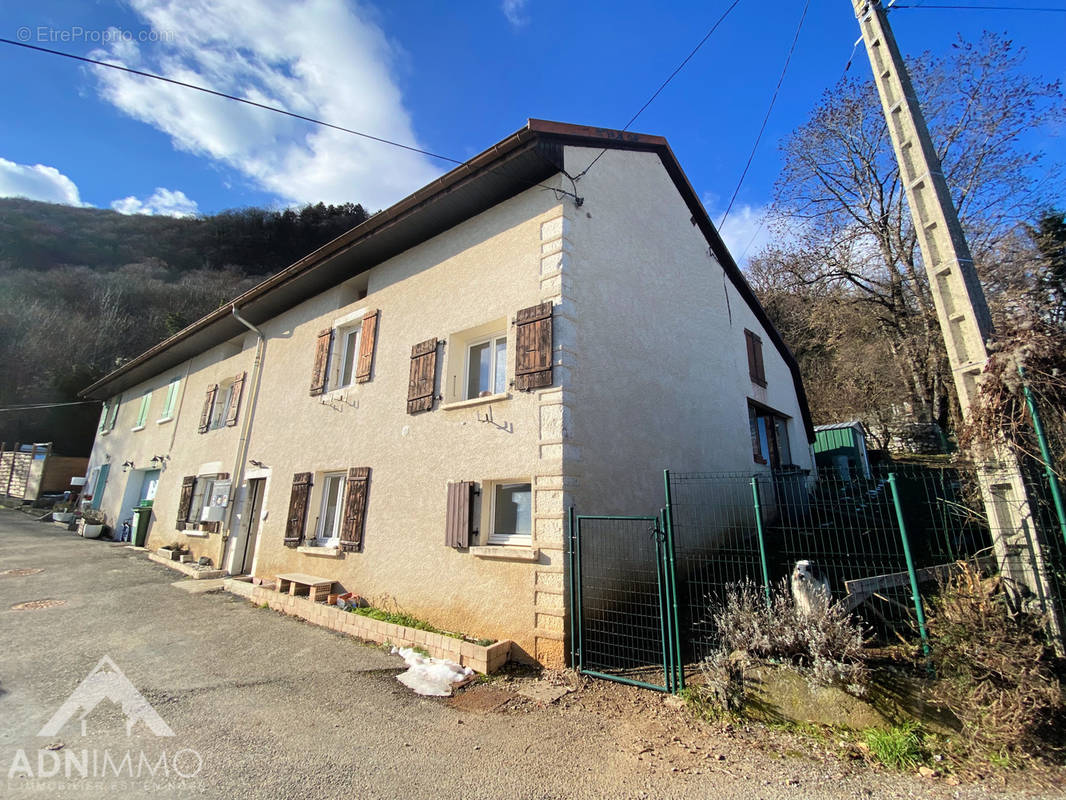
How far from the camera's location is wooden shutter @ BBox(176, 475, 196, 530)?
1154cm

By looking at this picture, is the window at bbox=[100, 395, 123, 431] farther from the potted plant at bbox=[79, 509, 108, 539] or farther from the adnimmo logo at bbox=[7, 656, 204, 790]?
the adnimmo logo at bbox=[7, 656, 204, 790]

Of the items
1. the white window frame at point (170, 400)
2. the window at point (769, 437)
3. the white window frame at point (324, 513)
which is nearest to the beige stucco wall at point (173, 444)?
the white window frame at point (170, 400)

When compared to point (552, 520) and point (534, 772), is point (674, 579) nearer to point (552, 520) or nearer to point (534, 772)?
point (552, 520)

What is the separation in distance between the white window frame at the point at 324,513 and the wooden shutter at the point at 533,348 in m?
4.16

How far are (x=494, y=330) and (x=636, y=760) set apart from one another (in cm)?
516

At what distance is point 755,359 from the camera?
36.2ft

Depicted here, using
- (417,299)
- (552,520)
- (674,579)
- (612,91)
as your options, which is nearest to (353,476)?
(417,299)

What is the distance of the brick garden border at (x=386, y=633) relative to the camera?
4.83 metres

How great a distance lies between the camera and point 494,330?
674 cm

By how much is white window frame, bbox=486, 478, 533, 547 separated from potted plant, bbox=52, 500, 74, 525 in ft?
64.8

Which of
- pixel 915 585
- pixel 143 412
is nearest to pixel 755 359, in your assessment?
pixel 915 585

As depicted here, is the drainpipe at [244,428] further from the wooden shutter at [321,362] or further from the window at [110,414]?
the window at [110,414]

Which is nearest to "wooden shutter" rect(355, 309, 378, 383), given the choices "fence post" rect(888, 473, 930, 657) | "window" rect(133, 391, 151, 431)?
"fence post" rect(888, 473, 930, 657)

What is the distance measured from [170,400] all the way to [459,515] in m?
13.5
